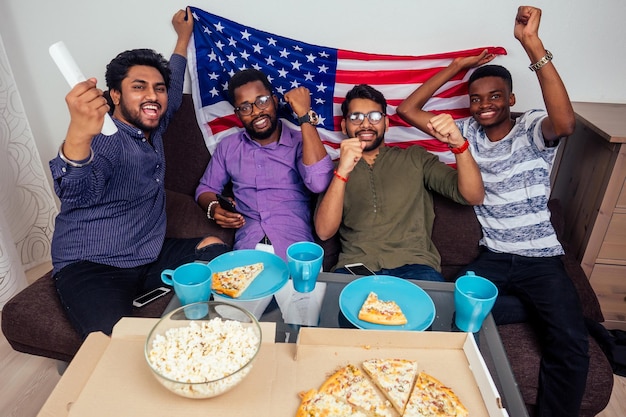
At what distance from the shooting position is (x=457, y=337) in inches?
36.1

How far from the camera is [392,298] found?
1228 mm

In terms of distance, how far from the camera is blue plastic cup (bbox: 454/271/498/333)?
1088mm

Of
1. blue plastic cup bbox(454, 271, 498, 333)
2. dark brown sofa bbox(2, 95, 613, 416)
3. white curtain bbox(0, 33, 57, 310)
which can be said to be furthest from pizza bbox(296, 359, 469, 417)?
white curtain bbox(0, 33, 57, 310)

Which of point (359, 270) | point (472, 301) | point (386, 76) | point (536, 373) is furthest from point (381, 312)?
point (386, 76)

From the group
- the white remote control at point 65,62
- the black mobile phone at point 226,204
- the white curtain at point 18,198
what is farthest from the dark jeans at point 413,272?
the white curtain at point 18,198

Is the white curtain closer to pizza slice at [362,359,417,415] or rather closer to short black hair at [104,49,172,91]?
short black hair at [104,49,172,91]

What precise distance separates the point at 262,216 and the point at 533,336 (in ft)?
3.91

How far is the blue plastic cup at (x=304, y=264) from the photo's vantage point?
1.21 meters

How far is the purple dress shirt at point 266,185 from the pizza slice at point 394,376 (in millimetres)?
1028

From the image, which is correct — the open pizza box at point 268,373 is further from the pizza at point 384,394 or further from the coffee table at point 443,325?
the coffee table at point 443,325

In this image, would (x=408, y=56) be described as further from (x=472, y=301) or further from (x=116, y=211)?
(x=116, y=211)

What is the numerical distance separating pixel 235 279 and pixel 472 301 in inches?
26.6

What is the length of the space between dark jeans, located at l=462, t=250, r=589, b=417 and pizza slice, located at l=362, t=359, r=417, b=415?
0.80 metres

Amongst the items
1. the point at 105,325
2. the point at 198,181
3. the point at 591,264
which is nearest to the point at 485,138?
the point at 591,264
